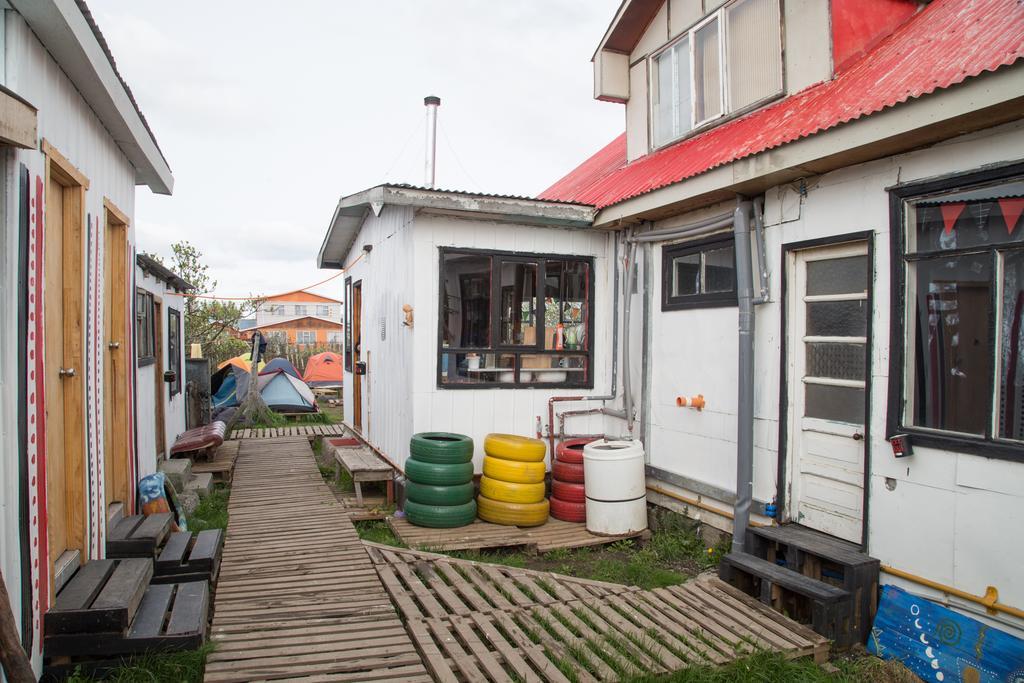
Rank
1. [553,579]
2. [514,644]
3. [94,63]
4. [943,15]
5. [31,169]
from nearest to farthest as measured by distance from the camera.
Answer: [31,169] → [94,63] → [514,644] → [553,579] → [943,15]

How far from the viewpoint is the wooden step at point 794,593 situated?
14.6ft

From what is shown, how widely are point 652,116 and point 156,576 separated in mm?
6877

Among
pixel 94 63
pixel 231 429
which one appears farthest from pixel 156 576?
pixel 231 429

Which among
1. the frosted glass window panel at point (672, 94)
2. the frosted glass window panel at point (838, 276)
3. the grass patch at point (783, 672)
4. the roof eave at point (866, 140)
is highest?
the frosted glass window panel at point (672, 94)

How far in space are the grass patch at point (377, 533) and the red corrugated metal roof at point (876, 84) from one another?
155 inches

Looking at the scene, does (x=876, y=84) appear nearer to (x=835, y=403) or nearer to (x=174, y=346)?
(x=835, y=403)

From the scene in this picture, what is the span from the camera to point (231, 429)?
12859 millimetres

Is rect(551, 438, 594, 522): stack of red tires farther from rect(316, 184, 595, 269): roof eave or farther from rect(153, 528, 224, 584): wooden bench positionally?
rect(153, 528, 224, 584): wooden bench

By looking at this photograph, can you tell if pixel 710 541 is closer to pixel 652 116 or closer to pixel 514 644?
pixel 514 644

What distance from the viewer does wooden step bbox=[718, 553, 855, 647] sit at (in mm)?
4445


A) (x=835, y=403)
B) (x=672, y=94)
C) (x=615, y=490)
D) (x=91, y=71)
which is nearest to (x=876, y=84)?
(x=835, y=403)

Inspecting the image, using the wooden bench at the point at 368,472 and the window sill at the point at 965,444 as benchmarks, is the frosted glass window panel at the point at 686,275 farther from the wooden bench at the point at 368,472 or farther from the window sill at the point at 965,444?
the wooden bench at the point at 368,472

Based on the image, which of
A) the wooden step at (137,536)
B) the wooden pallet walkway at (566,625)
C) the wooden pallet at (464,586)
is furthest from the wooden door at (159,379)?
the wooden pallet walkway at (566,625)

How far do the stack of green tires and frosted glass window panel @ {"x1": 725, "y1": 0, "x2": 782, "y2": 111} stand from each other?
14.5ft
